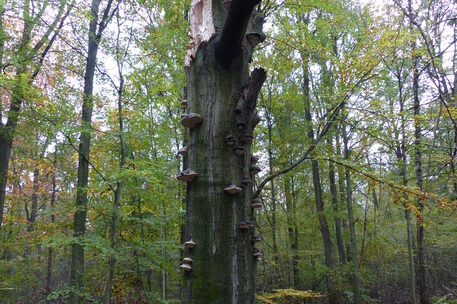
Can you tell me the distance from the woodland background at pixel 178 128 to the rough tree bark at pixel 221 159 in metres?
1.15

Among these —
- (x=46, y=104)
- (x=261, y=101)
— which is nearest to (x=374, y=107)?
(x=261, y=101)

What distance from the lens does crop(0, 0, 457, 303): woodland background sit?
17.7ft

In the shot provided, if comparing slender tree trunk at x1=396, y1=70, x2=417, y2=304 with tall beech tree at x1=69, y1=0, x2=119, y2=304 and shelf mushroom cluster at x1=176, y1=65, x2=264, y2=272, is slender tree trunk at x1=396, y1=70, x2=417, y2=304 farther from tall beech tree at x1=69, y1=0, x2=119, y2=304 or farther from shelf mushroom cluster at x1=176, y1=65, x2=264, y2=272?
tall beech tree at x1=69, y1=0, x2=119, y2=304

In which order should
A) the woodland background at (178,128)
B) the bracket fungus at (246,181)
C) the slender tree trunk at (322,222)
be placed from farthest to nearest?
1. the slender tree trunk at (322,222)
2. the woodland background at (178,128)
3. the bracket fungus at (246,181)

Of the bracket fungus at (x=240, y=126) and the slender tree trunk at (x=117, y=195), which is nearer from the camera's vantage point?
the bracket fungus at (x=240, y=126)

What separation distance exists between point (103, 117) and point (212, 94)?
5532 mm

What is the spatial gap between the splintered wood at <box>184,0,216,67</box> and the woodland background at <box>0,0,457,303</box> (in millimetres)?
1226

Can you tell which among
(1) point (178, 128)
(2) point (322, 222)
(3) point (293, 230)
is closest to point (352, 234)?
(2) point (322, 222)

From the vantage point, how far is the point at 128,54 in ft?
20.9

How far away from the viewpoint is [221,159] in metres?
1.68

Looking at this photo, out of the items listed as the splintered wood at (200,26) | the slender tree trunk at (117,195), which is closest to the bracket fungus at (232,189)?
the splintered wood at (200,26)

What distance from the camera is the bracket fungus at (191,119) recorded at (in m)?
1.76

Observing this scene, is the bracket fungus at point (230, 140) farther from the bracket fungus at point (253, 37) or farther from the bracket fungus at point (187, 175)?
the bracket fungus at point (253, 37)

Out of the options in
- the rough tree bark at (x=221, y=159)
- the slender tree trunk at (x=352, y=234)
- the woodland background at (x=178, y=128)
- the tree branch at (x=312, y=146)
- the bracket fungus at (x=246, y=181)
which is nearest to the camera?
the rough tree bark at (x=221, y=159)
